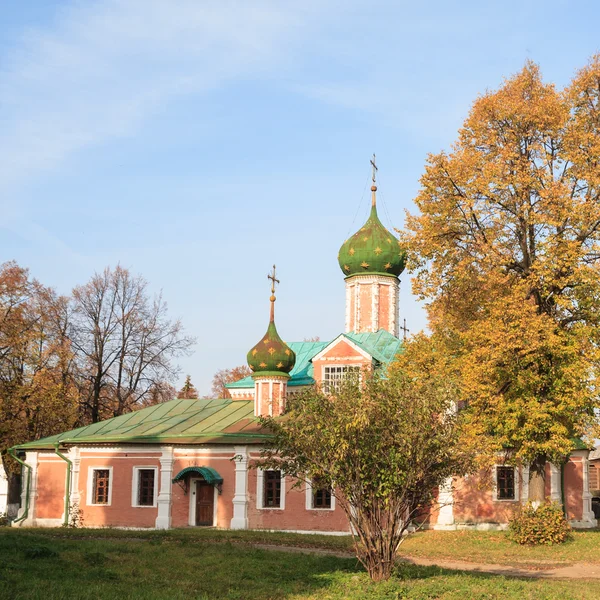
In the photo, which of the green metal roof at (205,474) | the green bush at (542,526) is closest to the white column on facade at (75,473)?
the green metal roof at (205,474)

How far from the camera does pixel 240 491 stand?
1076 inches

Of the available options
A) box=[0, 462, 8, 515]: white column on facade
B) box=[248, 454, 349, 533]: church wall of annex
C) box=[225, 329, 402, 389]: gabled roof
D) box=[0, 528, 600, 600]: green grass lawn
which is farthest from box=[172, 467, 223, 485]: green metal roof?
box=[0, 528, 600, 600]: green grass lawn

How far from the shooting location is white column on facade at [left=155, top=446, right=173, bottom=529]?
27.7m

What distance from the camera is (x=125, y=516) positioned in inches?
1115

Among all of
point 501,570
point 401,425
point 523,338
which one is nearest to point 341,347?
point 523,338

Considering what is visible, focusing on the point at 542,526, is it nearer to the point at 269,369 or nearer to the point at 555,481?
the point at 555,481

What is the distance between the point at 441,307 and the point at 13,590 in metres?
15.6

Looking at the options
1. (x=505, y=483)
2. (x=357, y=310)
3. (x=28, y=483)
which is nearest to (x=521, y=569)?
(x=505, y=483)

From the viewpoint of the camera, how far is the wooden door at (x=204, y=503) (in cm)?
2777

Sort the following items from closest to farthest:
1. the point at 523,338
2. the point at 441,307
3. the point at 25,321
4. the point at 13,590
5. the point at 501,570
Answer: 1. the point at 13,590
2. the point at 501,570
3. the point at 523,338
4. the point at 441,307
5. the point at 25,321

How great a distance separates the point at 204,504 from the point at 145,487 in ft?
7.14

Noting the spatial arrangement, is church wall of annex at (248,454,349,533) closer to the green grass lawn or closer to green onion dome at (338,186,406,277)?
the green grass lawn

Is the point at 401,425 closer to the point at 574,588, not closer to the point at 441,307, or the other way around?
the point at 574,588

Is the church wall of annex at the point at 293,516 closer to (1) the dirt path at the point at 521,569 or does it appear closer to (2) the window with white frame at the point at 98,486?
(2) the window with white frame at the point at 98,486
